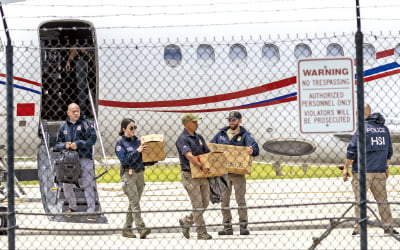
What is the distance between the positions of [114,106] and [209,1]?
2.71 meters

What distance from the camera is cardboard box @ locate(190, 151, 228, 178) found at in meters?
11.5

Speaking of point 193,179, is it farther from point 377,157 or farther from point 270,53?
point 270,53

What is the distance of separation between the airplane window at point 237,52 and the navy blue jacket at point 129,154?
15.0 ft

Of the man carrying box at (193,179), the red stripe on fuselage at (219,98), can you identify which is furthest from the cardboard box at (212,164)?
the red stripe on fuselage at (219,98)

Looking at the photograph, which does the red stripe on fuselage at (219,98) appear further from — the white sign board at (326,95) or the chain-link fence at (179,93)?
the white sign board at (326,95)

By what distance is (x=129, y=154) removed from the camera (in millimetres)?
11719

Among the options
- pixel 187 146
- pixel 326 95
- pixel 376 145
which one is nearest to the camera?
pixel 326 95

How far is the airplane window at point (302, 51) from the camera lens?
1641 centimetres

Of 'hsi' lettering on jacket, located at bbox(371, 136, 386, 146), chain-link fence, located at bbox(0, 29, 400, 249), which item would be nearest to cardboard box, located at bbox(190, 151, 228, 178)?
'hsi' lettering on jacket, located at bbox(371, 136, 386, 146)

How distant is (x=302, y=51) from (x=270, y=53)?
646 millimetres

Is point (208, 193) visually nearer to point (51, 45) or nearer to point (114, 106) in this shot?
point (114, 106)

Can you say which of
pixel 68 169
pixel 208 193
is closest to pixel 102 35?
pixel 68 169

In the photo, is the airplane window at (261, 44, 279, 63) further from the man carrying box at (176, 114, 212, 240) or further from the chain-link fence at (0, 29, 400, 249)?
the man carrying box at (176, 114, 212, 240)

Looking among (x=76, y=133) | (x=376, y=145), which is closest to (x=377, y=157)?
(x=376, y=145)
